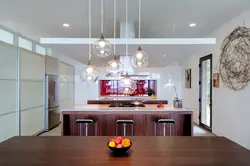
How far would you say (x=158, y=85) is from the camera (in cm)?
925

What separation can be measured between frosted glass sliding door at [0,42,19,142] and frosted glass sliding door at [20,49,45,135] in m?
0.23

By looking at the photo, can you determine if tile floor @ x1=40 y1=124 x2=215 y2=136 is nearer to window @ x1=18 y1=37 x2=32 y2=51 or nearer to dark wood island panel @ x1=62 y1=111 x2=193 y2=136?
dark wood island panel @ x1=62 y1=111 x2=193 y2=136

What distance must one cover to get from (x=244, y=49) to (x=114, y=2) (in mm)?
2883

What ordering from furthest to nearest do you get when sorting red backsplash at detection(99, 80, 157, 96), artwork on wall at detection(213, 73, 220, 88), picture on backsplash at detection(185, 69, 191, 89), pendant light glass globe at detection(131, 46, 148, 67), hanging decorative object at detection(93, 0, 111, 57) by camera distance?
red backsplash at detection(99, 80, 157, 96), picture on backsplash at detection(185, 69, 191, 89), artwork on wall at detection(213, 73, 220, 88), pendant light glass globe at detection(131, 46, 148, 67), hanging decorative object at detection(93, 0, 111, 57)

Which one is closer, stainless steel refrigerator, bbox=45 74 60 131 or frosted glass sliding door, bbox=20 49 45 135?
frosted glass sliding door, bbox=20 49 45 135

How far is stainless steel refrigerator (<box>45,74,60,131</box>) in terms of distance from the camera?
6.04 m

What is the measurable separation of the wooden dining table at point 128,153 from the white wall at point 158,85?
664cm

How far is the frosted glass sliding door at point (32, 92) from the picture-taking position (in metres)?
4.93

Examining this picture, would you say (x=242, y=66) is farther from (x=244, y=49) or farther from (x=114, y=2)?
(x=114, y=2)

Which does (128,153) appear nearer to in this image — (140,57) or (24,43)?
(140,57)

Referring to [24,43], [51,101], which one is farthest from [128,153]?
[24,43]

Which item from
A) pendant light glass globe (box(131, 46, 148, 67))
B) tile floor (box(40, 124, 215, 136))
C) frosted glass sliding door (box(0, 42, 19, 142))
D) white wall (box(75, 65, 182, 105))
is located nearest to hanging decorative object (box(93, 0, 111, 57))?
pendant light glass globe (box(131, 46, 148, 67))

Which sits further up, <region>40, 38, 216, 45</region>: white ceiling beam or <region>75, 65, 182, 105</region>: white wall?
<region>40, 38, 216, 45</region>: white ceiling beam

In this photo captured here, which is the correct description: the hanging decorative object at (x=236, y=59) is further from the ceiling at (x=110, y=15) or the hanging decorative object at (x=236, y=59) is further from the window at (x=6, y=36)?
the window at (x=6, y=36)
